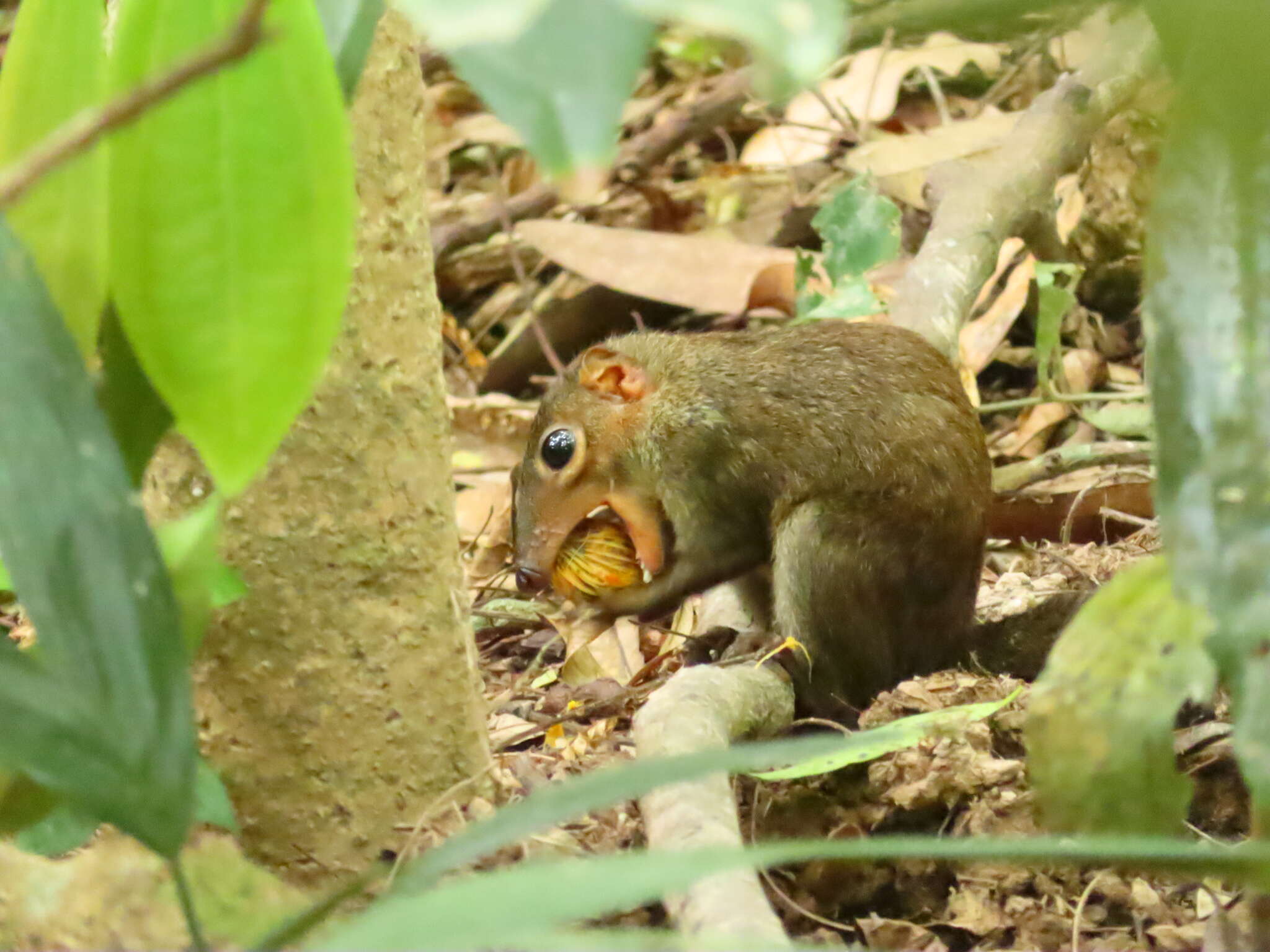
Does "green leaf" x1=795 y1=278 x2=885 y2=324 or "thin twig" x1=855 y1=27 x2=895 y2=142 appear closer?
"green leaf" x1=795 y1=278 x2=885 y2=324

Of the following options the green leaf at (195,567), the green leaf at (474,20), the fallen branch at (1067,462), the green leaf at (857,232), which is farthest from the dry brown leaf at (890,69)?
the green leaf at (474,20)

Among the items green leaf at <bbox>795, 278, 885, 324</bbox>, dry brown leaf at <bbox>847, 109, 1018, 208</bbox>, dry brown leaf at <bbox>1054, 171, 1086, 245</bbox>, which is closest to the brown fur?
green leaf at <bbox>795, 278, 885, 324</bbox>

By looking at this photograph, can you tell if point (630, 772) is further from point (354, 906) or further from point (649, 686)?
point (649, 686)

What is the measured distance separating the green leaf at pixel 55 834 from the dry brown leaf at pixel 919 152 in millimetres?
3865

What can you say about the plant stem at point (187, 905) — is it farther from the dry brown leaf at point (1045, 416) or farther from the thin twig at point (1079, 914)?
the dry brown leaf at point (1045, 416)

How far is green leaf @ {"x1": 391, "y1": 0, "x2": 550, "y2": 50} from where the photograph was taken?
1.82 ft

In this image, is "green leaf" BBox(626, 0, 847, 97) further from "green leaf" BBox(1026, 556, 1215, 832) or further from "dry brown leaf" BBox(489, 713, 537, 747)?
"dry brown leaf" BBox(489, 713, 537, 747)

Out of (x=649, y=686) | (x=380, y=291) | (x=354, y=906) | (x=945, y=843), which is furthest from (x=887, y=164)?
(x=945, y=843)

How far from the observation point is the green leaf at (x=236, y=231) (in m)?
1.16

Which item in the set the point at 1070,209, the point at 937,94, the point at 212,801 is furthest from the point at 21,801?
the point at 937,94

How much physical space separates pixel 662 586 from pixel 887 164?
2433mm

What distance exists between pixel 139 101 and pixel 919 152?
4.65m

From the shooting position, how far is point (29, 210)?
1276 millimetres

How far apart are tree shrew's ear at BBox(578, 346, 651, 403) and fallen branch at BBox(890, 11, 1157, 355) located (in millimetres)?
849
